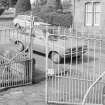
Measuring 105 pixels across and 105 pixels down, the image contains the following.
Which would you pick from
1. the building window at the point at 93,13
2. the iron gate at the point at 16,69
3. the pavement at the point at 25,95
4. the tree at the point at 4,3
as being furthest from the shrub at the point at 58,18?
the tree at the point at 4,3

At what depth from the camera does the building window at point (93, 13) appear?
62.7ft

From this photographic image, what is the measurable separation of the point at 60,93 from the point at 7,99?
62.7 inches

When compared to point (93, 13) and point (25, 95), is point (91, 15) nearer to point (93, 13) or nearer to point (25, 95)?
point (93, 13)

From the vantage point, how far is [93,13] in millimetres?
19219

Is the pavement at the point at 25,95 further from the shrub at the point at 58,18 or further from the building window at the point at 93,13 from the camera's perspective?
the shrub at the point at 58,18

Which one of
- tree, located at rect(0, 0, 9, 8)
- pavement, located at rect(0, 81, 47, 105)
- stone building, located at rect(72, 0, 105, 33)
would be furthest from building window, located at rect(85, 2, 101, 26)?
tree, located at rect(0, 0, 9, 8)

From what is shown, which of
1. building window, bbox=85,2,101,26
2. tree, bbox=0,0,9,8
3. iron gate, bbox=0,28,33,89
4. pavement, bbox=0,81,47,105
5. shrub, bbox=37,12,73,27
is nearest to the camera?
pavement, bbox=0,81,47,105

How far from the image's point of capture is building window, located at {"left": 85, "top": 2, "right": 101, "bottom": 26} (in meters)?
19.1

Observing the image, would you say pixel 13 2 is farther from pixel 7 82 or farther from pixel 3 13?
pixel 7 82

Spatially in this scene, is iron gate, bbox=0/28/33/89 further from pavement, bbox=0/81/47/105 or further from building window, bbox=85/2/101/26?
building window, bbox=85/2/101/26

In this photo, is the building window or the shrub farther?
the shrub

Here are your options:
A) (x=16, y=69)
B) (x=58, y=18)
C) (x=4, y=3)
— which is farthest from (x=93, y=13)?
(x=4, y=3)

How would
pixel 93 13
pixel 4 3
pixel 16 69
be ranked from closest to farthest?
pixel 16 69
pixel 93 13
pixel 4 3

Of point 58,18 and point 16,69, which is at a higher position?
point 58,18
